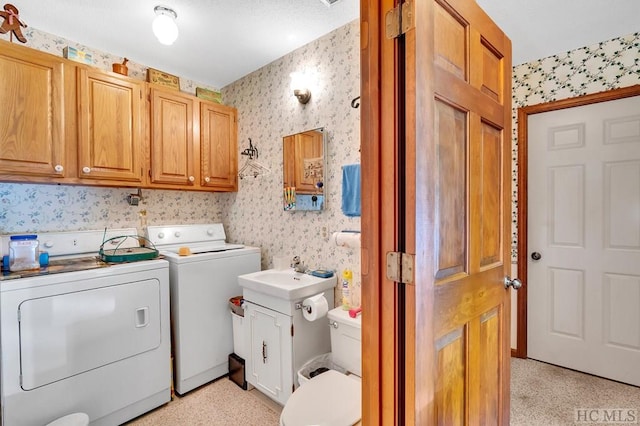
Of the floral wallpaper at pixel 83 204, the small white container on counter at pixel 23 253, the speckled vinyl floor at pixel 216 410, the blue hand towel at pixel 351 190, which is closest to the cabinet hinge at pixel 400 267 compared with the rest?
the blue hand towel at pixel 351 190

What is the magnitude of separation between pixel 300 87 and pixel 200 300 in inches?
72.1

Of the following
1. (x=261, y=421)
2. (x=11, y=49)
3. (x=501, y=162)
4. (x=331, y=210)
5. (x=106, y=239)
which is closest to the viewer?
(x=501, y=162)

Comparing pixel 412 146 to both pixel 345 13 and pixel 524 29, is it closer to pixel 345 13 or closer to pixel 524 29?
pixel 345 13

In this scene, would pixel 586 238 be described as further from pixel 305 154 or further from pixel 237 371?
pixel 237 371

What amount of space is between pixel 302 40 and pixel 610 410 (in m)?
3.34

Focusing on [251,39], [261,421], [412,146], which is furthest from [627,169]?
[261,421]

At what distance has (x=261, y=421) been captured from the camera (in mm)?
1995

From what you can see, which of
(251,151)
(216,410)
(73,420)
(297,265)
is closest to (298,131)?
(251,151)

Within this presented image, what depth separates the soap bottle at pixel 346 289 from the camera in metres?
2.03

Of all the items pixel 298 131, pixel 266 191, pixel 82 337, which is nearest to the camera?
pixel 82 337

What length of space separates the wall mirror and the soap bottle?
1.75 feet

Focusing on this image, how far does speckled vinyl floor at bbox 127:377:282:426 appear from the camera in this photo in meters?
1.99

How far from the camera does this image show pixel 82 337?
1.82 meters

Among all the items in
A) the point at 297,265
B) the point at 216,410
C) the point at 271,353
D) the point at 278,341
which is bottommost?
the point at 216,410
